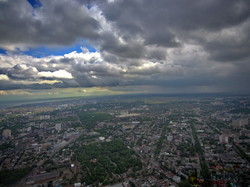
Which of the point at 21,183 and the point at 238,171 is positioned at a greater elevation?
the point at 238,171

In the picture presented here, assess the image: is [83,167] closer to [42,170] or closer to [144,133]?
[42,170]

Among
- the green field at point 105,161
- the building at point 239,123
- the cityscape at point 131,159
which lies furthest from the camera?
the building at point 239,123

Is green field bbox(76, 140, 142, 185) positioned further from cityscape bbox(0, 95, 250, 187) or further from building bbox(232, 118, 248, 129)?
building bbox(232, 118, 248, 129)

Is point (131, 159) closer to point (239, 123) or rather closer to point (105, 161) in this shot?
point (105, 161)

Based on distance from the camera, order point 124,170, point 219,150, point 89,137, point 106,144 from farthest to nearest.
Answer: point 89,137 < point 106,144 < point 219,150 < point 124,170

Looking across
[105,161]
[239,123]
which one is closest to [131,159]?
[105,161]

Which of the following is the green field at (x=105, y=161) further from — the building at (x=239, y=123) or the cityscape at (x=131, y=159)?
the building at (x=239, y=123)

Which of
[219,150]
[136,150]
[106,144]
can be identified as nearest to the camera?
[219,150]

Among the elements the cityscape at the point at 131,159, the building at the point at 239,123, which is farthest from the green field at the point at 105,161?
the building at the point at 239,123

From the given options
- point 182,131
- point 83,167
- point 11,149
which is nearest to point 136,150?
point 83,167

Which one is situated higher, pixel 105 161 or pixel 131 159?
pixel 131 159

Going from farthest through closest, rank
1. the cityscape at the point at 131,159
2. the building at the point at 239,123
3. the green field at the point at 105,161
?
1. the building at the point at 239,123
2. the green field at the point at 105,161
3. the cityscape at the point at 131,159
